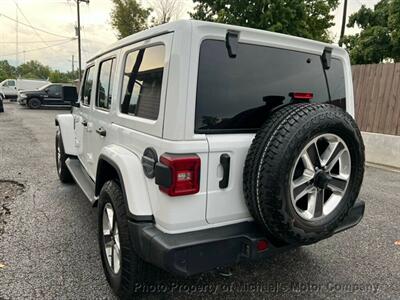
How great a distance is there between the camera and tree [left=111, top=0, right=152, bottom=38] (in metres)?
24.0

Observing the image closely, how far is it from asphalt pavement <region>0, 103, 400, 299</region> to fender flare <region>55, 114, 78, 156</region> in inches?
27.4

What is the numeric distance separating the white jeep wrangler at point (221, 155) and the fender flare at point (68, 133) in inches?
93.8

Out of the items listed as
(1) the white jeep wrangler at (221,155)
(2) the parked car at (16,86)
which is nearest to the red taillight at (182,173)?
(1) the white jeep wrangler at (221,155)

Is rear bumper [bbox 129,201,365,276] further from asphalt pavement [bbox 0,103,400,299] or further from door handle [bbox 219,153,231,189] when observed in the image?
asphalt pavement [bbox 0,103,400,299]

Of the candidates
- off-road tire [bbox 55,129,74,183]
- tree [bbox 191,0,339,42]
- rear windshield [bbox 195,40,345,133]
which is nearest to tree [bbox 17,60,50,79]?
tree [bbox 191,0,339,42]

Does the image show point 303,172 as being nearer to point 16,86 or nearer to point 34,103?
point 34,103

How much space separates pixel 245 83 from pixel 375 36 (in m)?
12.4

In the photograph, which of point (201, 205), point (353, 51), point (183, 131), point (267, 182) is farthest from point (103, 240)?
point (353, 51)

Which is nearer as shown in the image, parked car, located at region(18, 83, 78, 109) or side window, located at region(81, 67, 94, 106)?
side window, located at region(81, 67, 94, 106)

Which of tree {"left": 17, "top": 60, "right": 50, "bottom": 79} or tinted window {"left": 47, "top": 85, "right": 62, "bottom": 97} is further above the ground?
tree {"left": 17, "top": 60, "right": 50, "bottom": 79}

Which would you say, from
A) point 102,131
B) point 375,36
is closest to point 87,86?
point 102,131

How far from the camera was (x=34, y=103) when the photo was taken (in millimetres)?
20547

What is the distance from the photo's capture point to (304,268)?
291 centimetres

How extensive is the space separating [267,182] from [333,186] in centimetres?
65
